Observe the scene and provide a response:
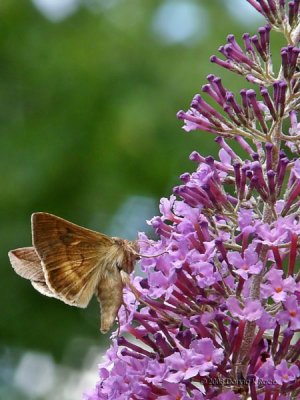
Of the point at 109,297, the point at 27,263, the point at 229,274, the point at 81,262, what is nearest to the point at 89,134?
the point at 27,263

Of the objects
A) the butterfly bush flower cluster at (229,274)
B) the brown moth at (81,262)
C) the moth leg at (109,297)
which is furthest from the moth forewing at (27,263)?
the butterfly bush flower cluster at (229,274)

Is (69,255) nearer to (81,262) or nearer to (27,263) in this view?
(81,262)

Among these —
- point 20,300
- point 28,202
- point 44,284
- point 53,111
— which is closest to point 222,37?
point 53,111

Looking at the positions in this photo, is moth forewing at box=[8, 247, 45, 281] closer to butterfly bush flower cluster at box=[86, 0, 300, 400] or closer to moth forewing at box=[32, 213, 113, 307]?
moth forewing at box=[32, 213, 113, 307]

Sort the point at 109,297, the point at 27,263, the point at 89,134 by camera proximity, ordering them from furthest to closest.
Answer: the point at 89,134 → the point at 27,263 → the point at 109,297

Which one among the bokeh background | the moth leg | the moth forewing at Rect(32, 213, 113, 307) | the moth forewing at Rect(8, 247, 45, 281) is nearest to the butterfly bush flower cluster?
the moth leg

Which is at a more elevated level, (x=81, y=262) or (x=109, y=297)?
(x=81, y=262)
